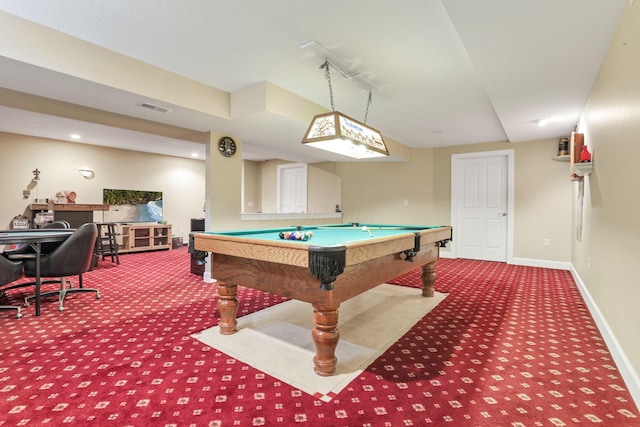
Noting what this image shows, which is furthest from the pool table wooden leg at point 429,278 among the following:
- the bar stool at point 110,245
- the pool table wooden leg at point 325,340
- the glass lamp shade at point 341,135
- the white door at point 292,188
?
the bar stool at point 110,245

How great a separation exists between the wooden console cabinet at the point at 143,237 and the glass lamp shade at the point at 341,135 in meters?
5.83

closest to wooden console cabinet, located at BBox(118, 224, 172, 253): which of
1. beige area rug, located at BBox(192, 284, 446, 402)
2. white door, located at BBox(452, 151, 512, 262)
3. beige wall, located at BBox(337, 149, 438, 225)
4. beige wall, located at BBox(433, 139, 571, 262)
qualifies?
beige wall, located at BBox(337, 149, 438, 225)

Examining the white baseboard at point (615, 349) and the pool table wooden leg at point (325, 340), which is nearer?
the white baseboard at point (615, 349)

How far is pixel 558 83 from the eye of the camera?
3016 mm

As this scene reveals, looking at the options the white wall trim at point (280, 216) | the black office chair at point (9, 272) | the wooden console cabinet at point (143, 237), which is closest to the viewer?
the black office chair at point (9, 272)

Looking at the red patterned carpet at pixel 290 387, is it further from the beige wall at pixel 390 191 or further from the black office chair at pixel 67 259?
the beige wall at pixel 390 191

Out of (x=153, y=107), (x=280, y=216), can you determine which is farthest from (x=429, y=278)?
→ (x=153, y=107)

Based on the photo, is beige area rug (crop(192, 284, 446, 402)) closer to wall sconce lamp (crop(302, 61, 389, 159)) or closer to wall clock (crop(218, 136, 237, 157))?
wall sconce lamp (crop(302, 61, 389, 159))

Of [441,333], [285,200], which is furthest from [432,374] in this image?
[285,200]

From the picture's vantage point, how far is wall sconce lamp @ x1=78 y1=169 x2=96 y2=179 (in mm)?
6760

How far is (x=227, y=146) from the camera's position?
454 centimetres

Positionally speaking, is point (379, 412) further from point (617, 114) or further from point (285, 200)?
point (285, 200)

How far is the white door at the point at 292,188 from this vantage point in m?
8.21

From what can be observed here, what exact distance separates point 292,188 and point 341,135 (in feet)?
19.1
